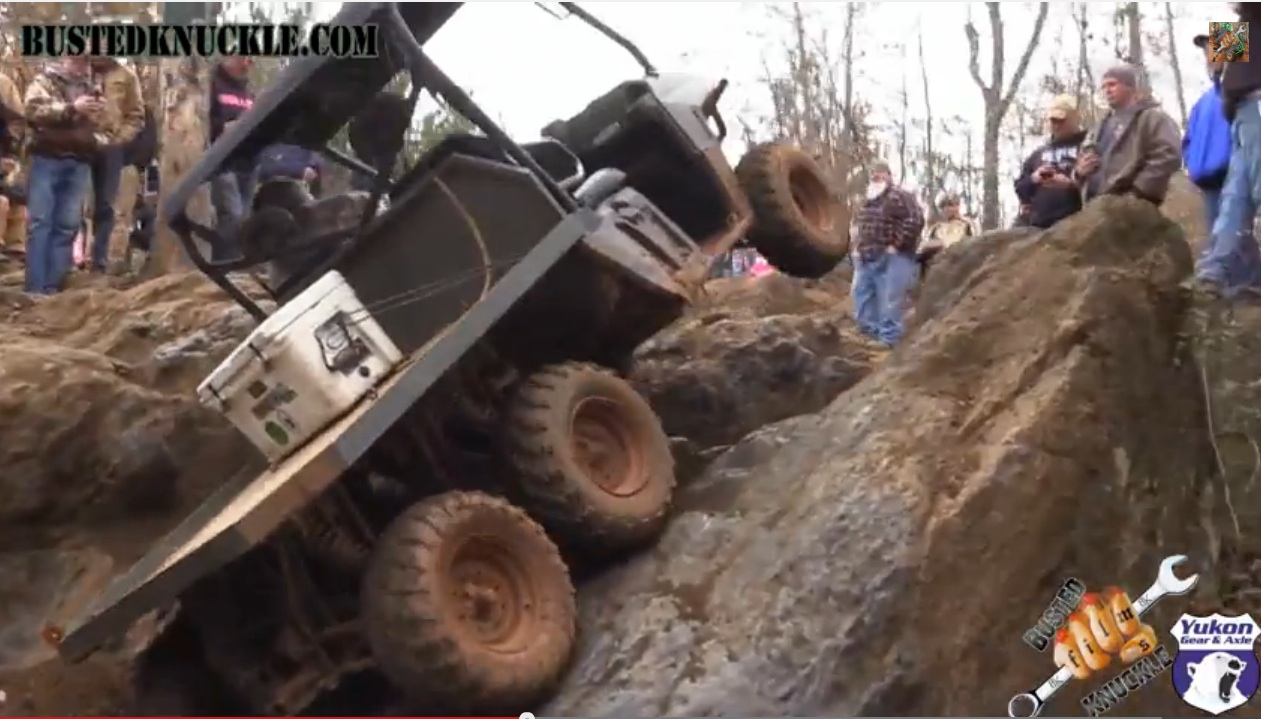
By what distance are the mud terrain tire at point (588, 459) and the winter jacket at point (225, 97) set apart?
1570mm

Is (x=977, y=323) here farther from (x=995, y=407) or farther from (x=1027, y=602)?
(x=1027, y=602)

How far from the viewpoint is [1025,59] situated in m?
6.87

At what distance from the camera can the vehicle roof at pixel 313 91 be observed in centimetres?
475

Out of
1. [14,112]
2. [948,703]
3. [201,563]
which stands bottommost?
[948,703]

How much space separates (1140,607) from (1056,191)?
7.09 feet

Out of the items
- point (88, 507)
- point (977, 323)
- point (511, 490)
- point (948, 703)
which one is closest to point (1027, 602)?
point (948, 703)

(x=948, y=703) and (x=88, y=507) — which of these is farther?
(x=88, y=507)

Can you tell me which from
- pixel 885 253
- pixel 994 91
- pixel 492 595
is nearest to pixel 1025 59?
pixel 994 91

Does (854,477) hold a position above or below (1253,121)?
below

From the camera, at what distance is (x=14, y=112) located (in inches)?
241

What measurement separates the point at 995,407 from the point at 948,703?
107 centimetres

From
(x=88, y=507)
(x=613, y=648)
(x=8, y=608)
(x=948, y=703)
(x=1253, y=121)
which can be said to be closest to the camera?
(x=948, y=703)

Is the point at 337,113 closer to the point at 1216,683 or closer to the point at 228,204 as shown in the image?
the point at 228,204

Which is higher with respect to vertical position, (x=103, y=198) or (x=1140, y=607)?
(x=103, y=198)
